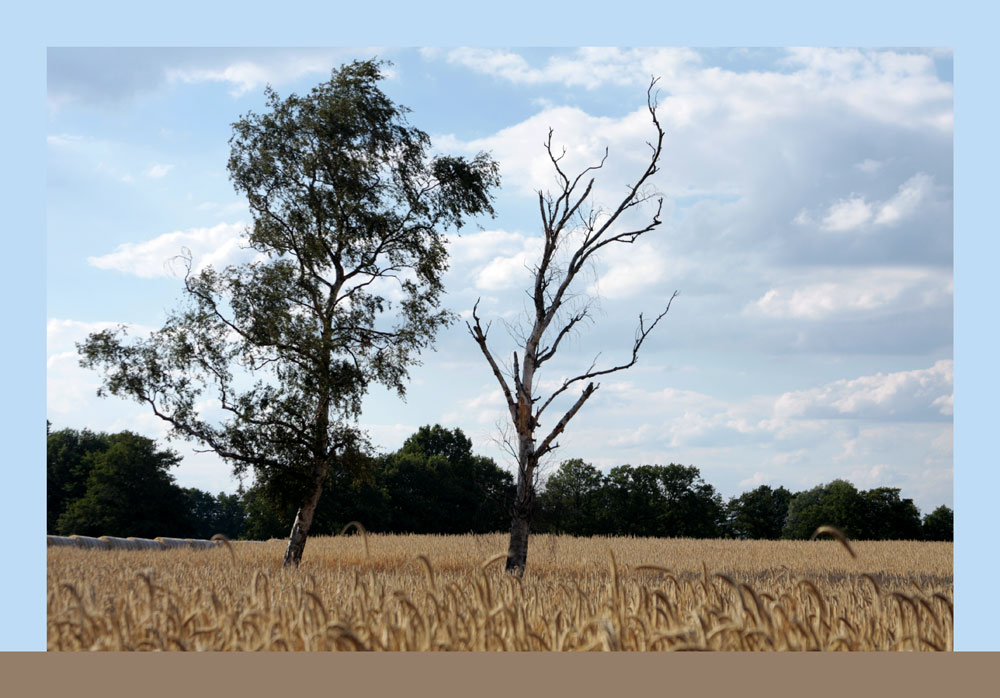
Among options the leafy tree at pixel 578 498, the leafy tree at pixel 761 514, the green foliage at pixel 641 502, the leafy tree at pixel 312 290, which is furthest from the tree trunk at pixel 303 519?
the leafy tree at pixel 761 514

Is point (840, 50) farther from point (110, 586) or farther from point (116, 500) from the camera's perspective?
point (116, 500)

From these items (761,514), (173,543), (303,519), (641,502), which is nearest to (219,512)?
(173,543)

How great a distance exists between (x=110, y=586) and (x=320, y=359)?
20.4ft

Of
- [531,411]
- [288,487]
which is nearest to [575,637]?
[531,411]

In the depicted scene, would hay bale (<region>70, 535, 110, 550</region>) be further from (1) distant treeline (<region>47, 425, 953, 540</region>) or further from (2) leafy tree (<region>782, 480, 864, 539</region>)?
(2) leafy tree (<region>782, 480, 864, 539</region>)

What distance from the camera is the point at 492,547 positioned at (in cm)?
2222

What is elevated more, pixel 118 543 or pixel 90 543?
pixel 90 543

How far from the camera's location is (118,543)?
15453 millimetres

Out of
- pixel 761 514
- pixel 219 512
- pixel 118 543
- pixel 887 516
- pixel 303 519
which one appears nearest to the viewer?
pixel 118 543

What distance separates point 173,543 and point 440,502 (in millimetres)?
18231

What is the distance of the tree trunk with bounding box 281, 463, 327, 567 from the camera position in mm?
16422

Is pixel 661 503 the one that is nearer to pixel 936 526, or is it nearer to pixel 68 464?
pixel 936 526

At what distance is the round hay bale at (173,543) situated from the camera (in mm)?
17672
